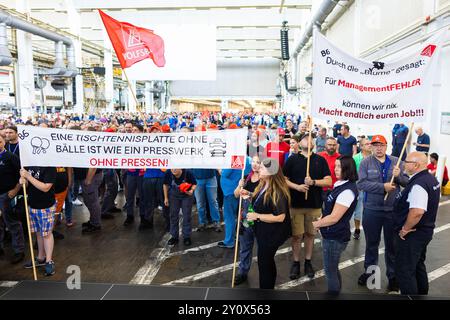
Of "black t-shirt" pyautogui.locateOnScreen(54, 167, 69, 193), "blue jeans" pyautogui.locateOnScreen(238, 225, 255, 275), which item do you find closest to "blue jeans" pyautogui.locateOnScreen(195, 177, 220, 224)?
"blue jeans" pyautogui.locateOnScreen(238, 225, 255, 275)

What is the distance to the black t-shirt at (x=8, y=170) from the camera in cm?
486

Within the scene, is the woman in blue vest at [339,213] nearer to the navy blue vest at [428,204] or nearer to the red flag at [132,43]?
the navy blue vest at [428,204]

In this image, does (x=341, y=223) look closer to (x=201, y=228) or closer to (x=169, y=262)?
(x=169, y=262)

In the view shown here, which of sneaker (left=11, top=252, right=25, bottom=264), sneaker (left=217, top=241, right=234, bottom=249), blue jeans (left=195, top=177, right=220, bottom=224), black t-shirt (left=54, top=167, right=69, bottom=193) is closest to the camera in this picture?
sneaker (left=11, top=252, right=25, bottom=264)

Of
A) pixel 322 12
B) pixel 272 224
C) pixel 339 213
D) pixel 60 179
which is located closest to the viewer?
pixel 339 213

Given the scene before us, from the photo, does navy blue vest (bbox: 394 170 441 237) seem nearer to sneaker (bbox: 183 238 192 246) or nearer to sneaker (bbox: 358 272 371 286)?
sneaker (bbox: 358 272 371 286)

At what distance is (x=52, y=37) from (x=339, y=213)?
2244 cm

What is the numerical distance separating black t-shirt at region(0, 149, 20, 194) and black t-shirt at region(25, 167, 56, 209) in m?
0.49

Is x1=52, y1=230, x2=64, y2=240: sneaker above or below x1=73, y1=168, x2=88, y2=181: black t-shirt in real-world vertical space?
below

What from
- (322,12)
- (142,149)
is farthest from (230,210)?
(322,12)

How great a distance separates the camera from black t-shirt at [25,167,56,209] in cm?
455

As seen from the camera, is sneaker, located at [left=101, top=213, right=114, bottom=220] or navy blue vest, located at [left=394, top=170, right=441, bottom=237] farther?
sneaker, located at [left=101, top=213, right=114, bottom=220]

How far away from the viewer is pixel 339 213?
3547 millimetres
